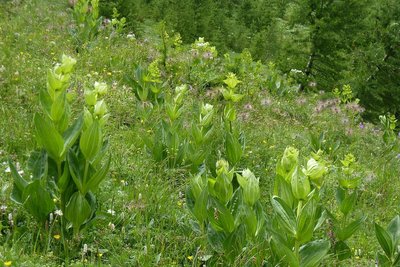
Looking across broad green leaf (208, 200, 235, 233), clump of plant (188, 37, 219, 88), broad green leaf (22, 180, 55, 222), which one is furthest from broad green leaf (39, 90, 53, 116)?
clump of plant (188, 37, 219, 88)

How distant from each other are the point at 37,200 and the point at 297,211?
1.30m

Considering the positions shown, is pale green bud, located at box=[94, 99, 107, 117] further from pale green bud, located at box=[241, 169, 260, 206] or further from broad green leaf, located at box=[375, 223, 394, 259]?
broad green leaf, located at box=[375, 223, 394, 259]

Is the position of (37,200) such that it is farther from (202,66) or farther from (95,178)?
(202,66)

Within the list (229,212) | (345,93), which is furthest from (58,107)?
(345,93)

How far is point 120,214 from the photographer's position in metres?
2.74

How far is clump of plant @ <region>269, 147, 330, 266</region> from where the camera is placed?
209 cm

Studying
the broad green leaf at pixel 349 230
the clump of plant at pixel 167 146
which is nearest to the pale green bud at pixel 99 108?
the clump of plant at pixel 167 146

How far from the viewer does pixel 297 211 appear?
7.14 ft

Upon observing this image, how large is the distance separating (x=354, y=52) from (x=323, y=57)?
1078mm

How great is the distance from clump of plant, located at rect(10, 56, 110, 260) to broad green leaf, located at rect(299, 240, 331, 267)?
1072mm

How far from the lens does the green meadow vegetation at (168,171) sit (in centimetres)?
235

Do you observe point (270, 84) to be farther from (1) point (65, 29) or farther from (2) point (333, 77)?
(2) point (333, 77)

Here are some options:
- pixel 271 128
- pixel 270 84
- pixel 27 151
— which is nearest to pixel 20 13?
pixel 270 84

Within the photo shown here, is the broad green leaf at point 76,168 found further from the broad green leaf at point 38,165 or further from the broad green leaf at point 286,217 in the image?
the broad green leaf at point 286,217
